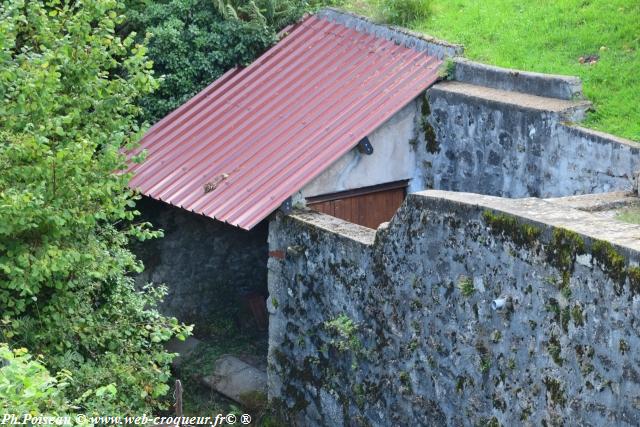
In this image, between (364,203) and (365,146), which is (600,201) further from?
(364,203)

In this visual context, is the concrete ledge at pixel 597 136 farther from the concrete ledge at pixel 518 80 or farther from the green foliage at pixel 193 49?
the green foliage at pixel 193 49

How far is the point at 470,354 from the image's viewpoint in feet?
28.1

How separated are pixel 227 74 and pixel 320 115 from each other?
2.18 metres

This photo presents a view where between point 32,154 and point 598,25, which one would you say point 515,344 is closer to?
point 32,154

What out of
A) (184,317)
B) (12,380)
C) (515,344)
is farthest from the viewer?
(184,317)

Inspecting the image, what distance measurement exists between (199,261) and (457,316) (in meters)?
5.16

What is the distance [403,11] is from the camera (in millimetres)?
12680

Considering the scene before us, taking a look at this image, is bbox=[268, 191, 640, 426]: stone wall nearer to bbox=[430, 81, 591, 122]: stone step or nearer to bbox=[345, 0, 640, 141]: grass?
bbox=[430, 81, 591, 122]: stone step

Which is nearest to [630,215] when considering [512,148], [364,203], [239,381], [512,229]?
[512,229]

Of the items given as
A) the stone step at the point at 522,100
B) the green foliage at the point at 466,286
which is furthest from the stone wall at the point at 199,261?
the green foliage at the point at 466,286

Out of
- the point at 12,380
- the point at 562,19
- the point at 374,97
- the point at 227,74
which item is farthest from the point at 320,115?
the point at 12,380

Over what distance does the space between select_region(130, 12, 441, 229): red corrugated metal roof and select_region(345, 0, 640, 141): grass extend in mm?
710

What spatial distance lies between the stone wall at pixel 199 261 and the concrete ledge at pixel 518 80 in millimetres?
3160

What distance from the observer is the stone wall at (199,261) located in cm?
1291
